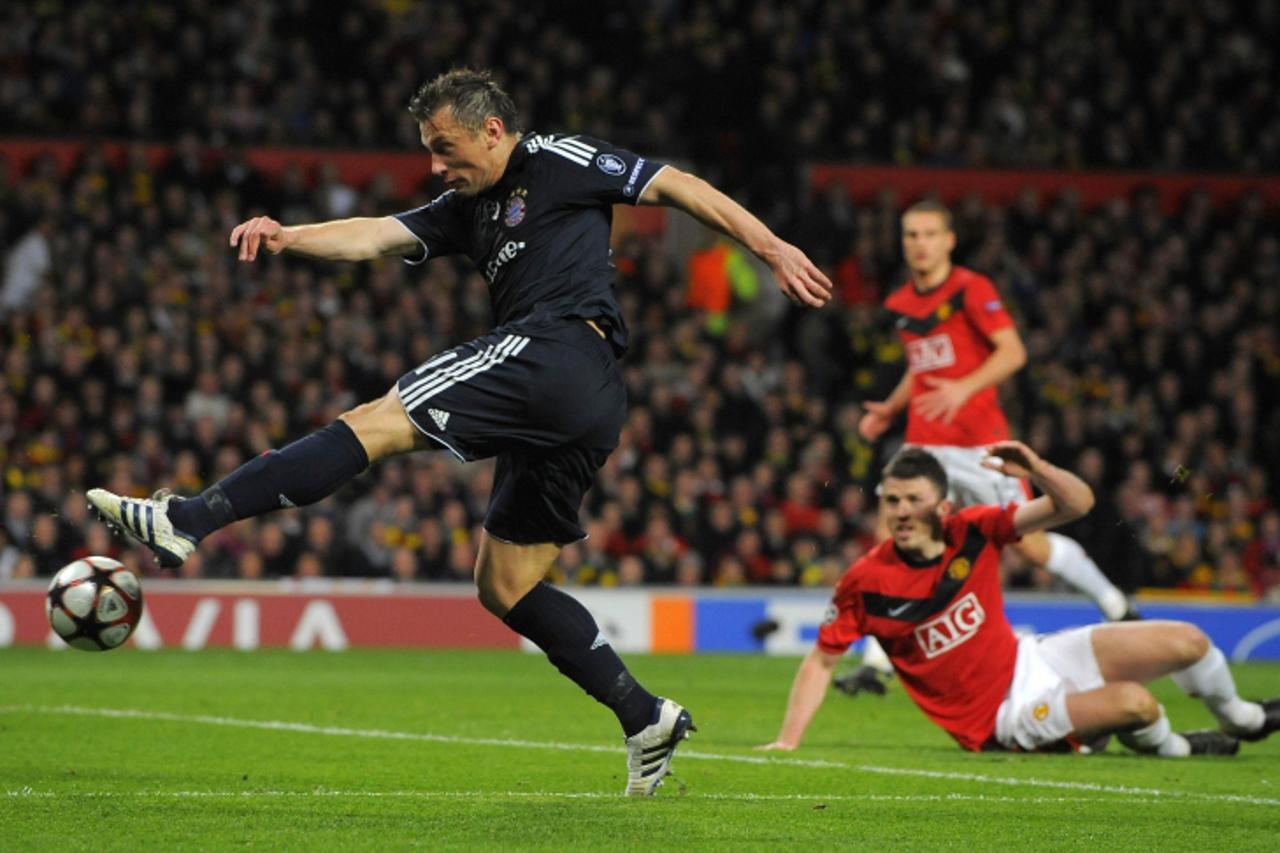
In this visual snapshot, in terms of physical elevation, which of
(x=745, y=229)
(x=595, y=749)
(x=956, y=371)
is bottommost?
(x=595, y=749)

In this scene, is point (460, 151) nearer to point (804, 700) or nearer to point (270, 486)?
point (270, 486)

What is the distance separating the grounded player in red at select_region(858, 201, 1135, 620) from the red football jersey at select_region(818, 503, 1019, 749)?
160 centimetres

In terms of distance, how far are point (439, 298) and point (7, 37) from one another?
4.68 meters

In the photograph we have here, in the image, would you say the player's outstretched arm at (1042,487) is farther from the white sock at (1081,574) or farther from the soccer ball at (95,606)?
the soccer ball at (95,606)

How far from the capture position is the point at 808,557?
55.3ft

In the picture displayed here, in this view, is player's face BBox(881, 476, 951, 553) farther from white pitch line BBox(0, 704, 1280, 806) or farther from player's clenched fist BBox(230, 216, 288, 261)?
player's clenched fist BBox(230, 216, 288, 261)

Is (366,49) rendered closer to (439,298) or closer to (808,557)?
(439,298)

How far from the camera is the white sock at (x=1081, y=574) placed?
993 cm

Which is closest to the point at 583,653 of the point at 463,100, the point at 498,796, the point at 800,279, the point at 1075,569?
the point at 498,796

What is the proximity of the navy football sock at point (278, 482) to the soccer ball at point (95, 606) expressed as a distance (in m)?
1.39

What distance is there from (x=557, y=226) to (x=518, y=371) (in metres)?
0.59

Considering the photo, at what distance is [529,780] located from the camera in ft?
23.2

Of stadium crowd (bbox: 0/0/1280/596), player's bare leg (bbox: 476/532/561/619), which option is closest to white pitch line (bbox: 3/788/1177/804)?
player's bare leg (bbox: 476/532/561/619)

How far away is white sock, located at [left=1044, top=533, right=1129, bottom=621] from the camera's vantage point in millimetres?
9930
